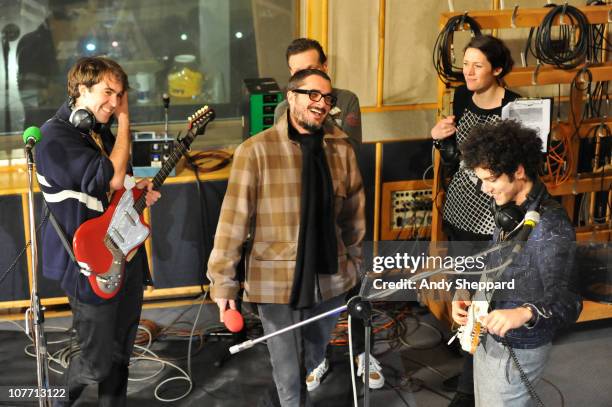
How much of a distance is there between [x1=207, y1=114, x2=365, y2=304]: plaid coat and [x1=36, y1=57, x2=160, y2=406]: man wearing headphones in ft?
1.70

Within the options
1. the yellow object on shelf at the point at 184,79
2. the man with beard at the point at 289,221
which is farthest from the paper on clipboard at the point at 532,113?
the yellow object on shelf at the point at 184,79

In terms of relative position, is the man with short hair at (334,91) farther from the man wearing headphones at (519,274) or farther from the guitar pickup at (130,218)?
the man wearing headphones at (519,274)

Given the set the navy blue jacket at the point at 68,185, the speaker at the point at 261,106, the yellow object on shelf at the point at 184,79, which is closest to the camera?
the navy blue jacket at the point at 68,185

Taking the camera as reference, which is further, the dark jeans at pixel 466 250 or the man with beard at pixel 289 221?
the man with beard at pixel 289 221

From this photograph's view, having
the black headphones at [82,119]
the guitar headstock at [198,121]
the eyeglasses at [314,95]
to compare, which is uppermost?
the eyeglasses at [314,95]

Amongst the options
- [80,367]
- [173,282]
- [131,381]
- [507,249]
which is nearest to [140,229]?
[80,367]

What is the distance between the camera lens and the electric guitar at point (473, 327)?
2795 mm

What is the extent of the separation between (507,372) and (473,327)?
187 millimetres

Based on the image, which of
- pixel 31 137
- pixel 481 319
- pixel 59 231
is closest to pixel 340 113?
pixel 59 231

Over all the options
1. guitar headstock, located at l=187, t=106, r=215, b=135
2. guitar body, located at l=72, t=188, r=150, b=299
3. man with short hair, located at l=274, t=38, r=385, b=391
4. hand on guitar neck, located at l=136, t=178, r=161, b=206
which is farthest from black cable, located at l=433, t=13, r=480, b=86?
guitar body, located at l=72, t=188, r=150, b=299

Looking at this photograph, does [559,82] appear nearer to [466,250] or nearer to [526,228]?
[526,228]

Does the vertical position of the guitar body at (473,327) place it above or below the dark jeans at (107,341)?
above

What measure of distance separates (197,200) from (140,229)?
49.2 inches

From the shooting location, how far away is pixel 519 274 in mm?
2703
